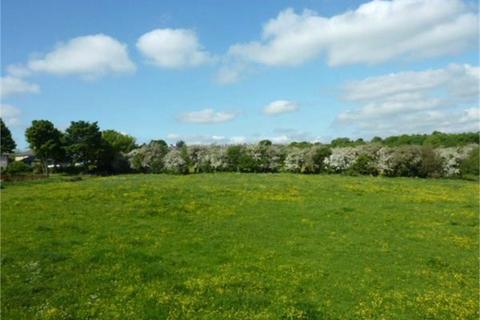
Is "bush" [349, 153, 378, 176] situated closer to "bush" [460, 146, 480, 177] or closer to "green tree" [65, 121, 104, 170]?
"bush" [460, 146, 480, 177]

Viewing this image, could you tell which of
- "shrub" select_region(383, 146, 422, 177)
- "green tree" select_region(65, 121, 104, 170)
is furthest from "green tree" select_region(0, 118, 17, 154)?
"shrub" select_region(383, 146, 422, 177)

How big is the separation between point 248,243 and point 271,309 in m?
8.05

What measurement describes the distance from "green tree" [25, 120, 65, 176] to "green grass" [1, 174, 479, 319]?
228 feet

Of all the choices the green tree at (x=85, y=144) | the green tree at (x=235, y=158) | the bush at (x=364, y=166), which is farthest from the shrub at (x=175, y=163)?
the bush at (x=364, y=166)

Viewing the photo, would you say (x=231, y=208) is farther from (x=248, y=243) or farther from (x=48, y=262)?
(x=48, y=262)

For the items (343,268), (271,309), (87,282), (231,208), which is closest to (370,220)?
(231,208)

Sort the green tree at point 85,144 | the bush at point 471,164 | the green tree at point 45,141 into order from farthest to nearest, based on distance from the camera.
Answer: the green tree at point 85,144 < the green tree at point 45,141 < the bush at point 471,164

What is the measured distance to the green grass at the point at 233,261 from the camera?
1544cm

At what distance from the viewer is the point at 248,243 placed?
23312 mm

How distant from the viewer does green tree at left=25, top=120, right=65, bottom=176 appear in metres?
98.8

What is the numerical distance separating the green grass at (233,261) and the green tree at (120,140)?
99450 mm

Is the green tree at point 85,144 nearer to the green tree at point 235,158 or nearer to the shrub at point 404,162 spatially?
the green tree at point 235,158

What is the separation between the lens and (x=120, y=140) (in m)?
138

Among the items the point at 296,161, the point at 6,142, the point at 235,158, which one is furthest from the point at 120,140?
the point at 296,161
